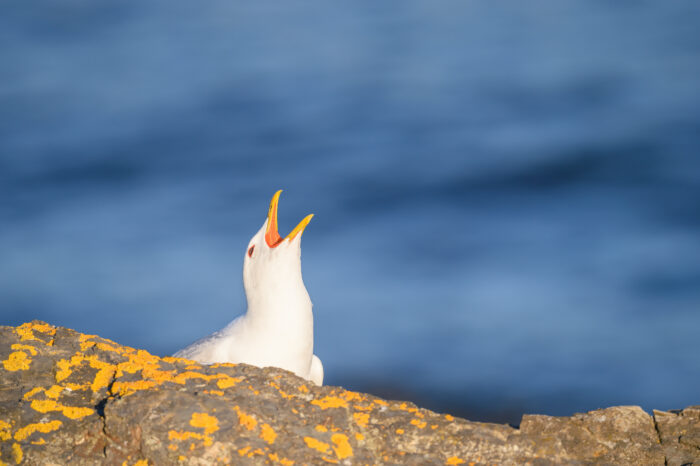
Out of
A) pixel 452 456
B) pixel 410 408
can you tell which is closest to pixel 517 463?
pixel 452 456

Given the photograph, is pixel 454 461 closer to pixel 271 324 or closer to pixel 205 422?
pixel 205 422

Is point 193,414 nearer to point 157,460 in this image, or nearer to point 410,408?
point 157,460

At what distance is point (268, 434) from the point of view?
4785 millimetres

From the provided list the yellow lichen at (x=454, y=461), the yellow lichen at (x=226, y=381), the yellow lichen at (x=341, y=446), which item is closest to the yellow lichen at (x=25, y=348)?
the yellow lichen at (x=226, y=381)

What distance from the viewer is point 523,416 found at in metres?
5.46

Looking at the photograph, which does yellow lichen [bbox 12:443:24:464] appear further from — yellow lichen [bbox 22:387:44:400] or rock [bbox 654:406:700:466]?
rock [bbox 654:406:700:466]

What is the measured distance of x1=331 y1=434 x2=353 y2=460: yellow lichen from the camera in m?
4.79

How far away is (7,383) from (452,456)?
3190 millimetres

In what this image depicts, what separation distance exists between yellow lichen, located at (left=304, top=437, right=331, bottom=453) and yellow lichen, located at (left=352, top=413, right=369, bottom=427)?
405mm

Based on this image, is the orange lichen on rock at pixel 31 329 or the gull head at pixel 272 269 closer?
the orange lichen on rock at pixel 31 329

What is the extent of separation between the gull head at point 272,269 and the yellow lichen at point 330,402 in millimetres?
3977

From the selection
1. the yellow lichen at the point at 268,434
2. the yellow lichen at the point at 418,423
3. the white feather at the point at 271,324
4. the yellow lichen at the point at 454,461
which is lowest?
the yellow lichen at the point at 454,461

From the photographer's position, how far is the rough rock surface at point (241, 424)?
4.72 m

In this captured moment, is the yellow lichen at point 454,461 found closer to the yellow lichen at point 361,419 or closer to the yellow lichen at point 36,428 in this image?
the yellow lichen at point 361,419
